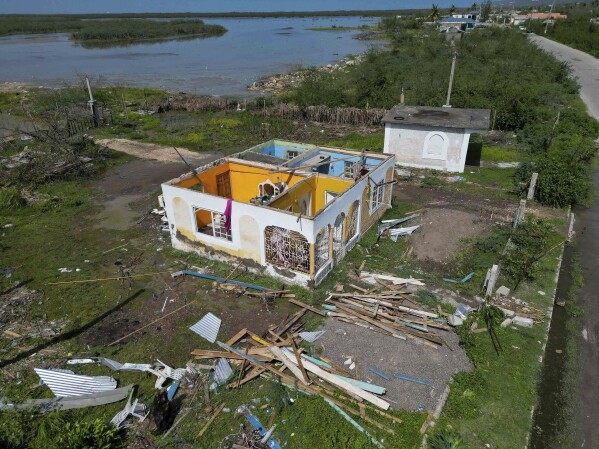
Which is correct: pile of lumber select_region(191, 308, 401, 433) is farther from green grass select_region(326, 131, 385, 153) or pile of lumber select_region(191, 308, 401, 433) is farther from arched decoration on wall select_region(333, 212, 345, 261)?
green grass select_region(326, 131, 385, 153)

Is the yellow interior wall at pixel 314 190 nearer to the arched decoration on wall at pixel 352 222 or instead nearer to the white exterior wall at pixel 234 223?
the arched decoration on wall at pixel 352 222

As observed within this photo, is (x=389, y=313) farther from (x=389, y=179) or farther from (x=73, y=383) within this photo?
(x=73, y=383)

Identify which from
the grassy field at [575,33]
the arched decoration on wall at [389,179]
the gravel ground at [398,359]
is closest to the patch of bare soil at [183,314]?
the gravel ground at [398,359]

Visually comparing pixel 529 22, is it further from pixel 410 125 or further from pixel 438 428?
pixel 438 428

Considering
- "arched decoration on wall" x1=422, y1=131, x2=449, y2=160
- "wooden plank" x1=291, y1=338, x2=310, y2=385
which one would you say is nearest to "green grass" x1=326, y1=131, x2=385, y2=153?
"arched decoration on wall" x1=422, y1=131, x2=449, y2=160

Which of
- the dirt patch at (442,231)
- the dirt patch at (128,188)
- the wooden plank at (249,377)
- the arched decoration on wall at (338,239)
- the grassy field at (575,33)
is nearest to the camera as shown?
the wooden plank at (249,377)

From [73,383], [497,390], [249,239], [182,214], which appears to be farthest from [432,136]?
[73,383]
